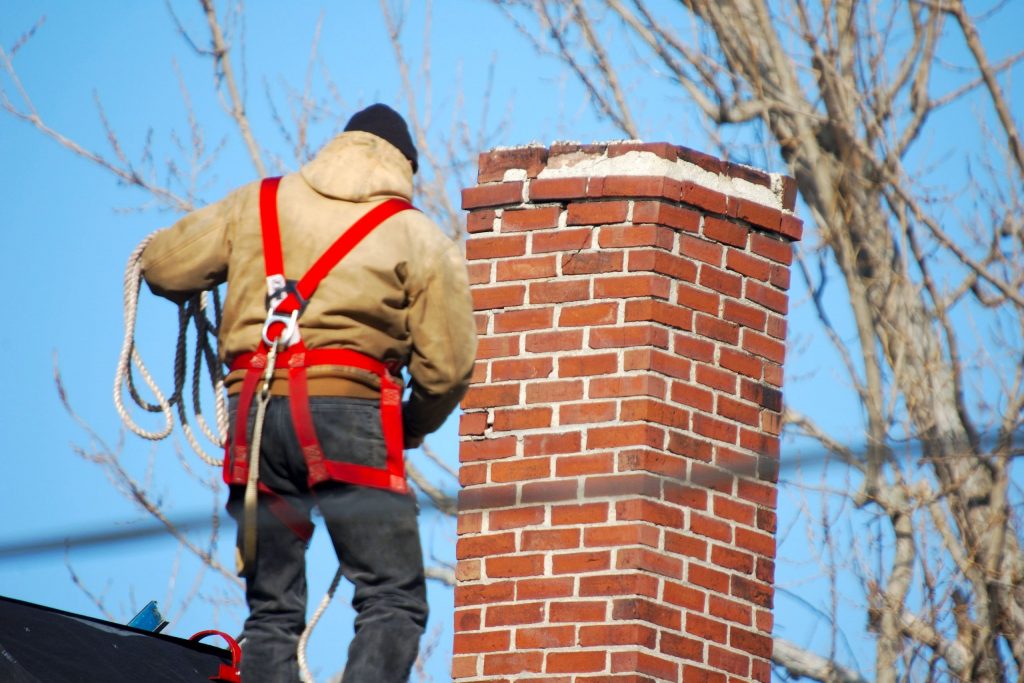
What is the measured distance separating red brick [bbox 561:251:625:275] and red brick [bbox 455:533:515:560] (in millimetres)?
952

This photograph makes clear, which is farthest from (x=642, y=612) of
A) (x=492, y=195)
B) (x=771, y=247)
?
(x=492, y=195)

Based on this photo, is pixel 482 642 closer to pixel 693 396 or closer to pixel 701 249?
pixel 693 396

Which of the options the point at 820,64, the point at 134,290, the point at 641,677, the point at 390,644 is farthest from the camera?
the point at 820,64

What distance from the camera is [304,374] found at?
4379mm

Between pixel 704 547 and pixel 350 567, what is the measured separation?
175 cm

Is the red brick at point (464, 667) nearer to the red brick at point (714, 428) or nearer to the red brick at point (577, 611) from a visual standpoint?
the red brick at point (577, 611)

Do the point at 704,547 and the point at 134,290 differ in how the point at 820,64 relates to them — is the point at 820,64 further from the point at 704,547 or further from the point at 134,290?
the point at 134,290

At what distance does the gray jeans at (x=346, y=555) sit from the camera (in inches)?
171

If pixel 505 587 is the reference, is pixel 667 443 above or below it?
above

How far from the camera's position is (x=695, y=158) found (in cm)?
614

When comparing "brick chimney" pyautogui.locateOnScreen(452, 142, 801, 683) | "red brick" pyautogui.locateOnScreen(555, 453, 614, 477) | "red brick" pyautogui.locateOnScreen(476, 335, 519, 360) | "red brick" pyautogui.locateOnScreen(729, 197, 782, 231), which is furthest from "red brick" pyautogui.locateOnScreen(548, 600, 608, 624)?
"red brick" pyautogui.locateOnScreen(729, 197, 782, 231)

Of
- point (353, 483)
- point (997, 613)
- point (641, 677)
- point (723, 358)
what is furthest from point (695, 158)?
point (997, 613)

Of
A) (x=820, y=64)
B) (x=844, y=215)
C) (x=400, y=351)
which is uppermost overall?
(x=820, y=64)

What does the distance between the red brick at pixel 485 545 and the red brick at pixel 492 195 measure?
122 centimetres
